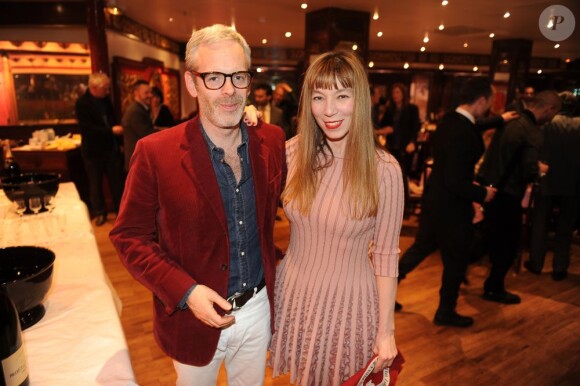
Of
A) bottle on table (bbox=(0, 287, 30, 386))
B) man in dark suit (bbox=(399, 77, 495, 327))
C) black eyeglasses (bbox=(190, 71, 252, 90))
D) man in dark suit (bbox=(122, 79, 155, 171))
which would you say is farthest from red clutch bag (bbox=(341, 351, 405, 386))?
man in dark suit (bbox=(122, 79, 155, 171))

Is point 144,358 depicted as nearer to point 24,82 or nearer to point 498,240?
point 498,240

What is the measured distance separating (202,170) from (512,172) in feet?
8.73

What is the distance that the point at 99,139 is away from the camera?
4.71 meters

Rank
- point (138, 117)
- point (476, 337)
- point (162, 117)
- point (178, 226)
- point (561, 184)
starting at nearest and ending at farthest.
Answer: point (178, 226)
point (476, 337)
point (561, 184)
point (138, 117)
point (162, 117)

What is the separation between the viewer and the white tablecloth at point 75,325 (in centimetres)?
92

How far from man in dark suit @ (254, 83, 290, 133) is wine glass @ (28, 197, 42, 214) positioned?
321 centimetres

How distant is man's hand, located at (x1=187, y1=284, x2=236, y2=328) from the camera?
1000 millimetres

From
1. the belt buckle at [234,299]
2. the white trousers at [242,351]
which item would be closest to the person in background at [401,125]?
the white trousers at [242,351]

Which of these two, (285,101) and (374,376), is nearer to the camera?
(374,376)

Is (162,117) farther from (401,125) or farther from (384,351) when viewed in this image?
(384,351)

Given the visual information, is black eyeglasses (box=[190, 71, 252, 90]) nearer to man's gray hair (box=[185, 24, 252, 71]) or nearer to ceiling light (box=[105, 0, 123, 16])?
man's gray hair (box=[185, 24, 252, 71])

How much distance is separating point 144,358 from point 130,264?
1664 millimetres

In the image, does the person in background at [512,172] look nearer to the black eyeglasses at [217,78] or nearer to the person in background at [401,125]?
the person in background at [401,125]

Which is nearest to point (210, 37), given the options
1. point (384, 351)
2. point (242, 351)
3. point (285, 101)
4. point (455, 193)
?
point (242, 351)
